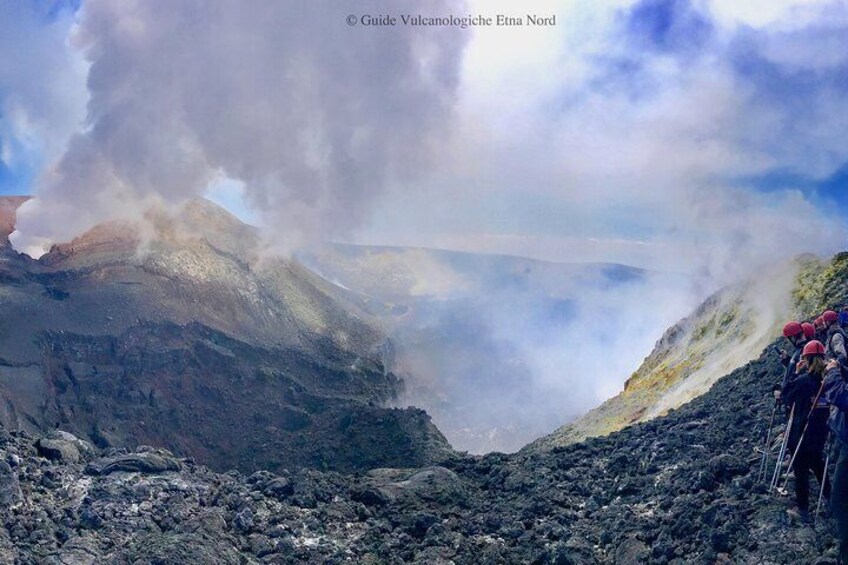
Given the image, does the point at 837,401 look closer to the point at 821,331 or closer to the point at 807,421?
the point at 807,421

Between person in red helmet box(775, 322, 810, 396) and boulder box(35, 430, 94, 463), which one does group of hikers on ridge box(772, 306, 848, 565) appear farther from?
boulder box(35, 430, 94, 463)

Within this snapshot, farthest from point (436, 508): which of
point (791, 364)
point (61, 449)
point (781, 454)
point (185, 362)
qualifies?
point (185, 362)

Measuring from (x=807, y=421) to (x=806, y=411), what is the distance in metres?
0.31

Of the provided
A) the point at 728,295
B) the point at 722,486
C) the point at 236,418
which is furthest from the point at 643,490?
the point at 236,418

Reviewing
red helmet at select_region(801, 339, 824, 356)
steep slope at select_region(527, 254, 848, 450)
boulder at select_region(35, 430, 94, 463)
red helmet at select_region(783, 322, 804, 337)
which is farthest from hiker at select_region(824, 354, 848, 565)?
boulder at select_region(35, 430, 94, 463)

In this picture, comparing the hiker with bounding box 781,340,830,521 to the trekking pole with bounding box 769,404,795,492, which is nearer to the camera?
the hiker with bounding box 781,340,830,521

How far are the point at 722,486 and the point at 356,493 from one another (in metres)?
8.56

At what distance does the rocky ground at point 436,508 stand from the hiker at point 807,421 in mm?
620

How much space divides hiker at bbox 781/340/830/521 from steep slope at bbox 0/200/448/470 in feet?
76.1

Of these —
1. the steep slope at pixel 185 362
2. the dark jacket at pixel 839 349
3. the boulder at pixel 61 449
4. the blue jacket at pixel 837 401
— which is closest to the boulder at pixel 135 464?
the boulder at pixel 61 449

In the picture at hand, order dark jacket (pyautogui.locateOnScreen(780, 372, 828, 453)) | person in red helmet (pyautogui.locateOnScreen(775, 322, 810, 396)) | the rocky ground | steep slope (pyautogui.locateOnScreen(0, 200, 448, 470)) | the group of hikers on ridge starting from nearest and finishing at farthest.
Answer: the group of hikers on ridge
dark jacket (pyautogui.locateOnScreen(780, 372, 828, 453))
the rocky ground
person in red helmet (pyautogui.locateOnScreen(775, 322, 810, 396))
steep slope (pyautogui.locateOnScreen(0, 200, 448, 470))

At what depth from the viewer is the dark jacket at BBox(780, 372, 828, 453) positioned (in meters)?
11.6

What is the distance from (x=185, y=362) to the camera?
5012 cm

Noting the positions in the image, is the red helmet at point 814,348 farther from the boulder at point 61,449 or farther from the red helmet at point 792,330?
the boulder at point 61,449
